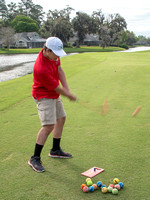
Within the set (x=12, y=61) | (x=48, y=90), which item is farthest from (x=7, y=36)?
(x=48, y=90)

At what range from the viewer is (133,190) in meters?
3.15

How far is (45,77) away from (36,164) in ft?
4.27

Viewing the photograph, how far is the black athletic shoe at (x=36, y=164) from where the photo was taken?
12.3ft

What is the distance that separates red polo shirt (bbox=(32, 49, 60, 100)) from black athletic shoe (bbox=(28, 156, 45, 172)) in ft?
3.09

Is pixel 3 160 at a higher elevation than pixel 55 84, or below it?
below

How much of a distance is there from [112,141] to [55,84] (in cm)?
172

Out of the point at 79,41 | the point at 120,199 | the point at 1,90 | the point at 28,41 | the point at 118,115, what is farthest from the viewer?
the point at 28,41

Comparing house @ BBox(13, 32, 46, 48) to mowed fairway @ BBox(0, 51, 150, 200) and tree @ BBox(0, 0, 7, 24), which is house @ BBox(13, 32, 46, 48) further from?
mowed fairway @ BBox(0, 51, 150, 200)

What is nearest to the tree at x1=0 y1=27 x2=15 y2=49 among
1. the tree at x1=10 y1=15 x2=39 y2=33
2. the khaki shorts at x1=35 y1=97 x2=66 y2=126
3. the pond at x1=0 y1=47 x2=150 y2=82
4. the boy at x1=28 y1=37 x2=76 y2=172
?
the tree at x1=10 y1=15 x2=39 y2=33

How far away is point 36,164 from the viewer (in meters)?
3.78

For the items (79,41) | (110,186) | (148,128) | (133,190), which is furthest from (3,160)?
(79,41)

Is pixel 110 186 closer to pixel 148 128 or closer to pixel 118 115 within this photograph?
pixel 148 128

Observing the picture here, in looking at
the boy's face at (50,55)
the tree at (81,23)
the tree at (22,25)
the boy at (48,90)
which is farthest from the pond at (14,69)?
the tree at (22,25)

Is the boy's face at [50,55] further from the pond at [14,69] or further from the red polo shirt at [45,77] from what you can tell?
the pond at [14,69]
